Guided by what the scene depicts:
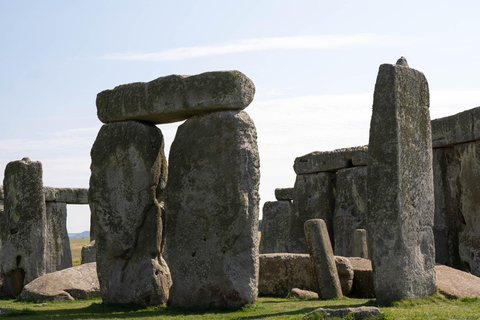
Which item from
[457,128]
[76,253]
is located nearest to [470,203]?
[457,128]

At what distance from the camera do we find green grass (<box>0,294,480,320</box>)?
8.76 metres

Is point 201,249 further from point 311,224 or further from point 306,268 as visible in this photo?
point 306,268

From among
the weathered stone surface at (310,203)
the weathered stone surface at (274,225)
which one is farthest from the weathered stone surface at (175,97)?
the weathered stone surface at (274,225)

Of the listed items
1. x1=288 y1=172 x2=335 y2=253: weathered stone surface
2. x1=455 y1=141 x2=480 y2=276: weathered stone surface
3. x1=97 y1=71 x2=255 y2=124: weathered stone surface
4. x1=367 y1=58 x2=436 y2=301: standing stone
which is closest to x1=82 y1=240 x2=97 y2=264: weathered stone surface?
x1=288 y1=172 x2=335 y2=253: weathered stone surface

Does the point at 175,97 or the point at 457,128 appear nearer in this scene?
the point at 175,97

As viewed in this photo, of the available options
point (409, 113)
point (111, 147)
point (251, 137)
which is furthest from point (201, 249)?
point (409, 113)

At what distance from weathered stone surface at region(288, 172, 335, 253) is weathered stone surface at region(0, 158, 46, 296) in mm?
6973

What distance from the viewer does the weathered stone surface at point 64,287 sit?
12.9m

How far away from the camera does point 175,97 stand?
11031mm

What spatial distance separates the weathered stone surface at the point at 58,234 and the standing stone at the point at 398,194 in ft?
48.0

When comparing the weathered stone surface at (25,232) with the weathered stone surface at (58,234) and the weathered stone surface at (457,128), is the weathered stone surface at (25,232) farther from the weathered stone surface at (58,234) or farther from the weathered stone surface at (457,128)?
the weathered stone surface at (457,128)

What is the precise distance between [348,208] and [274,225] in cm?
518

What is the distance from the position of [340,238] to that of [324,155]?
2.25 m

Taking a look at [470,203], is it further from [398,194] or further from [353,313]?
[353,313]
